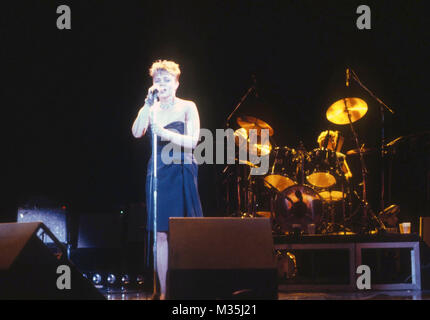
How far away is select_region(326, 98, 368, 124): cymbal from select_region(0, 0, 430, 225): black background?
61 centimetres

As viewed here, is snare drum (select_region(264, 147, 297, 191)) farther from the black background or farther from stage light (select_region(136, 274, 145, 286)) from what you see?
stage light (select_region(136, 274, 145, 286))

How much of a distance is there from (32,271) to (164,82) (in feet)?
4.88

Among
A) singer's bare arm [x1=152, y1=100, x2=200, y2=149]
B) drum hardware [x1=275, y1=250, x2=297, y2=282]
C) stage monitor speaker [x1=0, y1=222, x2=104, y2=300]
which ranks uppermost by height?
singer's bare arm [x1=152, y1=100, x2=200, y2=149]

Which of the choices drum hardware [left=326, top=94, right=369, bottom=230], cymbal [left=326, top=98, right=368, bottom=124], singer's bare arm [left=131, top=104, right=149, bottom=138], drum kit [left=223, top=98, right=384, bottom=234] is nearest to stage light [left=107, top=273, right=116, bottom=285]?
drum kit [left=223, top=98, right=384, bottom=234]

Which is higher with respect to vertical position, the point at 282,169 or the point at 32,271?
the point at 282,169

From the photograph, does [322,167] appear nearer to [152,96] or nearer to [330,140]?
[330,140]

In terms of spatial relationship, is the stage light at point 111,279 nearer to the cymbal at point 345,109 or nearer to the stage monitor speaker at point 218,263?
the stage monitor speaker at point 218,263

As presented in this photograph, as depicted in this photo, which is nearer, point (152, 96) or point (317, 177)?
point (152, 96)

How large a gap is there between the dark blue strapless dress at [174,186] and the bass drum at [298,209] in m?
2.39

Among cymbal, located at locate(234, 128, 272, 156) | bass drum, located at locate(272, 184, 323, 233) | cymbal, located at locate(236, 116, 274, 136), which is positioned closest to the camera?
bass drum, located at locate(272, 184, 323, 233)

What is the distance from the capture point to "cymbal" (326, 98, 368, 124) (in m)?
6.19

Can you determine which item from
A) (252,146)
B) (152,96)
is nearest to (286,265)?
(252,146)

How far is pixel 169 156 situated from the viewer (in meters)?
3.10

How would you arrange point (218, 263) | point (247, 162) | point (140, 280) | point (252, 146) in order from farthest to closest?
point (252, 146) → point (247, 162) → point (140, 280) → point (218, 263)
